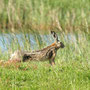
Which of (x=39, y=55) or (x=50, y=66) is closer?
(x=50, y=66)

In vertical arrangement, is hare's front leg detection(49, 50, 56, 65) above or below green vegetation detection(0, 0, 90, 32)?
below

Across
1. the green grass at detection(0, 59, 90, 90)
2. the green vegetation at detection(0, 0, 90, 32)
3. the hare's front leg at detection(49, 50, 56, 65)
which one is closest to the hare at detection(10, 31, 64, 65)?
the hare's front leg at detection(49, 50, 56, 65)

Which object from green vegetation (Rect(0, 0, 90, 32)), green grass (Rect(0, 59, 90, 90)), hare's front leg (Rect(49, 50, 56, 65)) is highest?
green vegetation (Rect(0, 0, 90, 32))

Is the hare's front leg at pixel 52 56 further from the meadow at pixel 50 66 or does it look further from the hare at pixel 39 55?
the meadow at pixel 50 66

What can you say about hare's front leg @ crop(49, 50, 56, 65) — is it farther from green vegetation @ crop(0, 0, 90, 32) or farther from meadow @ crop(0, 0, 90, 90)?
green vegetation @ crop(0, 0, 90, 32)

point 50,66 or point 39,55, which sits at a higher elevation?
point 39,55

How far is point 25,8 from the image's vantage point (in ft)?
56.7

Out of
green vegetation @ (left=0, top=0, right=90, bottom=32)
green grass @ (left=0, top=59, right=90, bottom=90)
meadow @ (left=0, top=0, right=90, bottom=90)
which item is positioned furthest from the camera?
green vegetation @ (left=0, top=0, right=90, bottom=32)

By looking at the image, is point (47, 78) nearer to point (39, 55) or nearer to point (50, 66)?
point (50, 66)

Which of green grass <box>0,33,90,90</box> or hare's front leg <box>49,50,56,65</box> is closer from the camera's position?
green grass <box>0,33,90,90</box>

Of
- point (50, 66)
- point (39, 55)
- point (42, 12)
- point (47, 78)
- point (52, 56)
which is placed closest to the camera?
point (47, 78)

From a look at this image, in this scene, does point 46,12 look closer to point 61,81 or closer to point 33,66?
point 33,66

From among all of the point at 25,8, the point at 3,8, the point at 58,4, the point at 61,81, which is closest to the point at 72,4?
the point at 58,4

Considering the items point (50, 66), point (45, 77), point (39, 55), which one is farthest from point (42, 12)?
point (45, 77)
